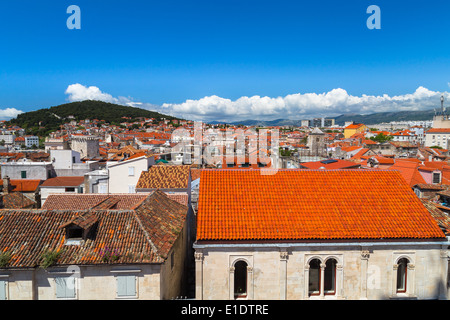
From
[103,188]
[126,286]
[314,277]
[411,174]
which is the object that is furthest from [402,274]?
[103,188]

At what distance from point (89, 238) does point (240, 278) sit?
761cm

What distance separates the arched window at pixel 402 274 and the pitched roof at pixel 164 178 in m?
18.3

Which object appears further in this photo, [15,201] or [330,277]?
[15,201]

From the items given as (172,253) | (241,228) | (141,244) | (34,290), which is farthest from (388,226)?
(34,290)

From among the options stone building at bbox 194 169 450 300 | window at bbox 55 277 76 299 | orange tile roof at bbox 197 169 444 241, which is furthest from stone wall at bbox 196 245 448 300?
window at bbox 55 277 76 299

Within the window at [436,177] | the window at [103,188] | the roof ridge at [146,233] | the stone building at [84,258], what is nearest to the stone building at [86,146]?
the window at [103,188]

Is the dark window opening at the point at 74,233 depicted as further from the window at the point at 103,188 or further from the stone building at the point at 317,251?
the window at the point at 103,188

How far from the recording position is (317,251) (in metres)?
14.8

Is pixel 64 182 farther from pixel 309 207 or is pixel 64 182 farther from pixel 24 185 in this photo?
pixel 309 207

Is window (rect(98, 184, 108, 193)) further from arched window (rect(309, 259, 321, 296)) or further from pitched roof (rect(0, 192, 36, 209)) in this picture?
arched window (rect(309, 259, 321, 296))

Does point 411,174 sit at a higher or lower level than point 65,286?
higher

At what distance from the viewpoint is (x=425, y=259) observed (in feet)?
49.8
